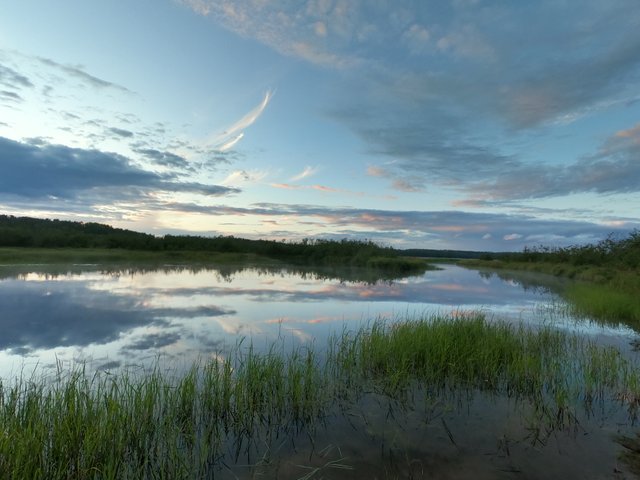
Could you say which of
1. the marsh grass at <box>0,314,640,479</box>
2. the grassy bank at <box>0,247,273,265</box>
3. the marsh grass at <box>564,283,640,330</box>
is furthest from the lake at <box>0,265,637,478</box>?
the grassy bank at <box>0,247,273,265</box>

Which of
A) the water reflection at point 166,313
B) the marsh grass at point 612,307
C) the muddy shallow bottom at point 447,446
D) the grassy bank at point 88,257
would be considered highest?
the grassy bank at point 88,257

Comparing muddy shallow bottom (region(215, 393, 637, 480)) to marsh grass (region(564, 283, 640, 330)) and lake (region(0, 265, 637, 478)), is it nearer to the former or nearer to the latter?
lake (region(0, 265, 637, 478))

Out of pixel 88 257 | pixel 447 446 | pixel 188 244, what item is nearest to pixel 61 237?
pixel 88 257

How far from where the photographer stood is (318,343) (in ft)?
31.0

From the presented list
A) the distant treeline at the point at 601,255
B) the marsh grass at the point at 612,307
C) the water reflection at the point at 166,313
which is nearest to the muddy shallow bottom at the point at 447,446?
the water reflection at the point at 166,313

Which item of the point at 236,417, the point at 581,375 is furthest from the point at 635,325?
the point at 236,417

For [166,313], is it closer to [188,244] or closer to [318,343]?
[318,343]

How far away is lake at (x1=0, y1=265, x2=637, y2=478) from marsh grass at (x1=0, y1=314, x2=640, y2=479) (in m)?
0.35

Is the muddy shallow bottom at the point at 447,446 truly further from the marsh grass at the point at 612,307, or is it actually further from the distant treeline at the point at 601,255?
the distant treeline at the point at 601,255

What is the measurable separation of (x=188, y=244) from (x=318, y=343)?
56.9 meters

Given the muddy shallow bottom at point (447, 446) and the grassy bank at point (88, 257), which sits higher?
the grassy bank at point (88, 257)

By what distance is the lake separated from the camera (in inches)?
170

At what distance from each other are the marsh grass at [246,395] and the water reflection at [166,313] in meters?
1.54

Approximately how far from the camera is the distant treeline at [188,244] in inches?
1868
